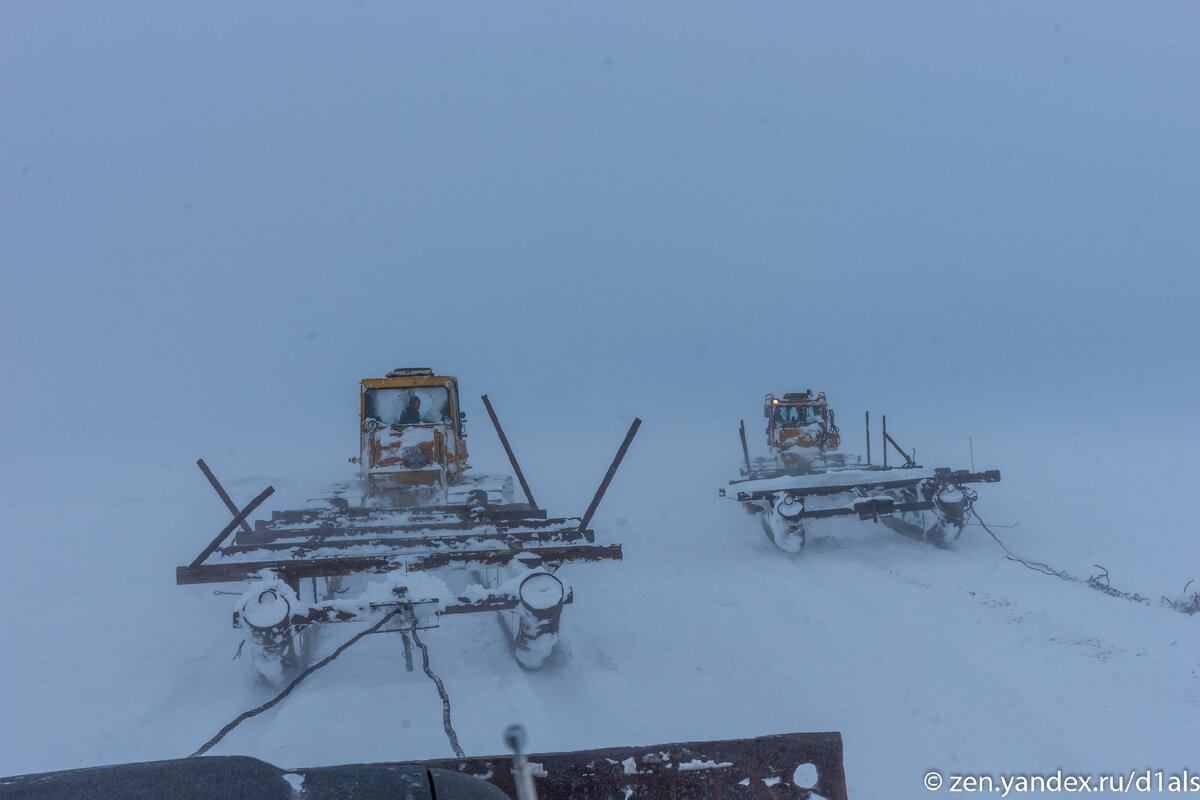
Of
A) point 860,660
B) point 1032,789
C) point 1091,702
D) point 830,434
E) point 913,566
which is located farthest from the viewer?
point 830,434

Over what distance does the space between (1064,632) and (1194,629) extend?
3.69 feet

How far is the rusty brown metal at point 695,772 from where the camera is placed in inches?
82.1

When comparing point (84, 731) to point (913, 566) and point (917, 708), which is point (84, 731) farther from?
point (913, 566)

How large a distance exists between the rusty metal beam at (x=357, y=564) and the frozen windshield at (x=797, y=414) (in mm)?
11325

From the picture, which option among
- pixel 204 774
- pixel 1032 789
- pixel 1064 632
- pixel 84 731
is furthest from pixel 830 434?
pixel 204 774

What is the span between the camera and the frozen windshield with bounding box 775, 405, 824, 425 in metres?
16.9

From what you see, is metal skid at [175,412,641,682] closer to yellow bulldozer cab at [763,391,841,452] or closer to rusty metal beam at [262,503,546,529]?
rusty metal beam at [262,503,546,529]

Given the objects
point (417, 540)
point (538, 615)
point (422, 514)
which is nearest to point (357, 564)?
point (417, 540)

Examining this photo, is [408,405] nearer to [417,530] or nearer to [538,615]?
[417,530]

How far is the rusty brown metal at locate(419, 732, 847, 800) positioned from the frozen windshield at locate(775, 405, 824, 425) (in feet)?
50.0

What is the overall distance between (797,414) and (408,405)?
32.2ft

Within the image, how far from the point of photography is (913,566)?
10.2 m

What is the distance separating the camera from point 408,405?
10734 mm

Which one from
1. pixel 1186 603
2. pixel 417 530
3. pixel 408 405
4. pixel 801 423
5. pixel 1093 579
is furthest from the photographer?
pixel 801 423
